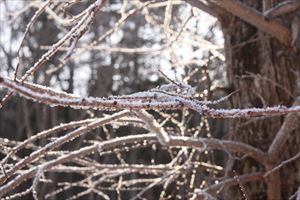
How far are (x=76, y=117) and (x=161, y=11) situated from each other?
217 centimetres

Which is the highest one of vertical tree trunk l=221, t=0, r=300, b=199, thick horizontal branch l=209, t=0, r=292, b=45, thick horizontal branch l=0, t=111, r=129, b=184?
thick horizontal branch l=209, t=0, r=292, b=45

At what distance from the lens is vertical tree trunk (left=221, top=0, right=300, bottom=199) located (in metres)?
3.10

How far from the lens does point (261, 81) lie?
3172mm

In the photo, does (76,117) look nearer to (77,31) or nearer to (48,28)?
(48,28)

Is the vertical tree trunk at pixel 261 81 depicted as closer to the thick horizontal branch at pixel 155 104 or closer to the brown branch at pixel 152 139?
the brown branch at pixel 152 139

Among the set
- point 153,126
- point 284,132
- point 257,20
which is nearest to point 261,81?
point 257,20

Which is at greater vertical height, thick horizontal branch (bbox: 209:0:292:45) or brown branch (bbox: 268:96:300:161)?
thick horizontal branch (bbox: 209:0:292:45)

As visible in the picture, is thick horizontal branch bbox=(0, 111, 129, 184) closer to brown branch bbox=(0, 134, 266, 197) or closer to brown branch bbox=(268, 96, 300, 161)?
brown branch bbox=(0, 134, 266, 197)

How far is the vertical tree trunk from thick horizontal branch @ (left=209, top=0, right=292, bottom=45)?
4.0 inches

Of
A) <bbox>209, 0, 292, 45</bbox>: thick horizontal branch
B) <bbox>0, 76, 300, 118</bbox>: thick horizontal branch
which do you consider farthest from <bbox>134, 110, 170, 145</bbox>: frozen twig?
<bbox>0, 76, 300, 118</bbox>: thick horizontal branch

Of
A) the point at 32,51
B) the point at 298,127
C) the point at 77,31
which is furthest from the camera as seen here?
the point at 32,51

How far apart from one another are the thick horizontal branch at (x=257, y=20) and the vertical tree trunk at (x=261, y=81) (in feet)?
0.34

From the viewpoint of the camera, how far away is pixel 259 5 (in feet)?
10.6

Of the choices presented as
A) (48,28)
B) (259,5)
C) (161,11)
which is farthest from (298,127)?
(48,28)
